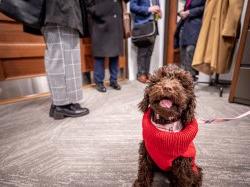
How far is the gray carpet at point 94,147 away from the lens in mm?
876

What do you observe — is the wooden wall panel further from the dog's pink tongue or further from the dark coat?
the dog's pink tongue

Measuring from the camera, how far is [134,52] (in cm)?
276

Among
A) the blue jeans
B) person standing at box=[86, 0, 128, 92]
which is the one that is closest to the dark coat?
person standing at box=[86, 0, 128, 92]

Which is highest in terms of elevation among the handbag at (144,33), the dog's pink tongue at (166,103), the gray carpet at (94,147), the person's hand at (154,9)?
the person's hand at (154,9)

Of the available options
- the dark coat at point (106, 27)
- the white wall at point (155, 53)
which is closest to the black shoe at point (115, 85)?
the dark coat at point (106, 27)

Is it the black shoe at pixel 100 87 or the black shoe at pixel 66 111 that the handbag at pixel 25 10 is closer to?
the black shoe at pixel 66 111

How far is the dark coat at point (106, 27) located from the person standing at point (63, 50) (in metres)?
0.55

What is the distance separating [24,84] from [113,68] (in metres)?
0.93

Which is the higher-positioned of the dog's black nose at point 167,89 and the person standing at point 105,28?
the person standing at point 105,28

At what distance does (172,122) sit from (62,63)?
0.90 meters

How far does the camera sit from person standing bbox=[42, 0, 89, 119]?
1174mm

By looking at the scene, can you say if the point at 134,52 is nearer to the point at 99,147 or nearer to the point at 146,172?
the point at 99,147

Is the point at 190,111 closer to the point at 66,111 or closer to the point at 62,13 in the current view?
the point at 62,13

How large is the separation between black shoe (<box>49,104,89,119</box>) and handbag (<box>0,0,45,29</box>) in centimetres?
58
